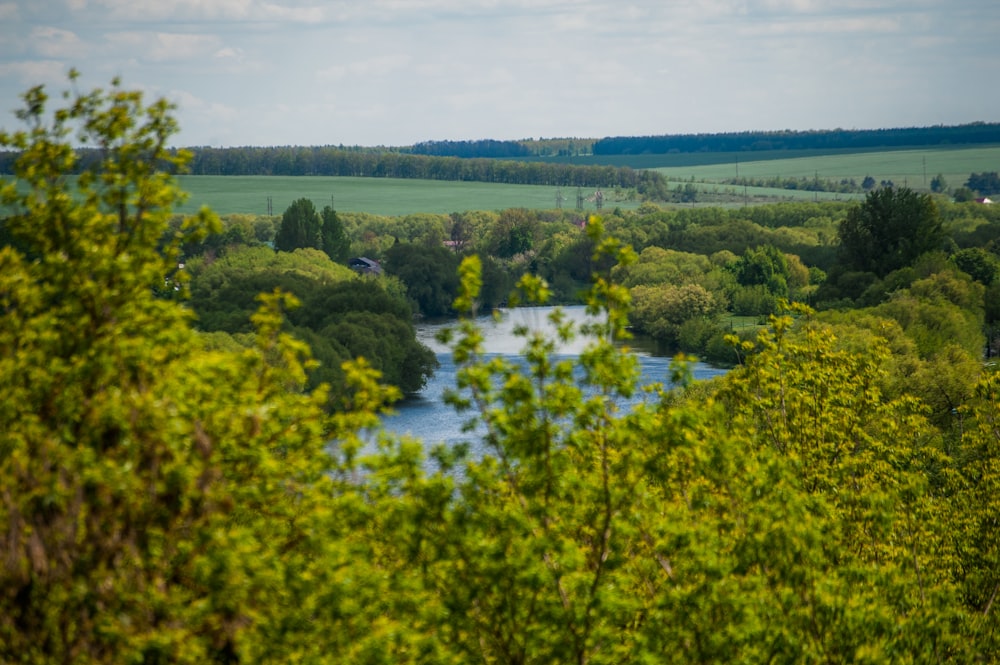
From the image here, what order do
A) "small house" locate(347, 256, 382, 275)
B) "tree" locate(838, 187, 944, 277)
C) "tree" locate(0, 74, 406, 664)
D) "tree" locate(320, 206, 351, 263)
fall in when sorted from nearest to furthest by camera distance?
"tree" locate(0, 74, 406, 664), "tree" locate(838, 187, 944, 277), "small house" locate(347, 256, 382, 275), "tree" locate(320, 206, 351, 263)

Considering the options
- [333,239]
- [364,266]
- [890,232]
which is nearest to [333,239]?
[333,239]

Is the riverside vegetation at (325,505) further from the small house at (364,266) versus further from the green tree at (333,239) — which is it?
the green tree at (333,239)

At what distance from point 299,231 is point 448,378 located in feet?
234

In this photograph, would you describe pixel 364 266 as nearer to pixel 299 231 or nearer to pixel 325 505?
pixel 299 231

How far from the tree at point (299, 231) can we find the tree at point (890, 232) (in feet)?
241

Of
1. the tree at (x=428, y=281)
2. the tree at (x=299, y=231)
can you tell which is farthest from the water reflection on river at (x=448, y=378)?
the tree at (x=299, y=231)

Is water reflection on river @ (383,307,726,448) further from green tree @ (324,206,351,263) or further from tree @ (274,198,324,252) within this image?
tree @ (274,198,324,252)

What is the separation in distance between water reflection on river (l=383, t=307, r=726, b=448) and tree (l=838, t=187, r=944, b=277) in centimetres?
2477

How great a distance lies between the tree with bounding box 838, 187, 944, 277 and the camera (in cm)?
12150

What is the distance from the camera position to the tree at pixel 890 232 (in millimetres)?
121500

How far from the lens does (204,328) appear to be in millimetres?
96625

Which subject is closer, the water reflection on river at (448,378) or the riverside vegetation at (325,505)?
the riverside vegetation at (325,505)

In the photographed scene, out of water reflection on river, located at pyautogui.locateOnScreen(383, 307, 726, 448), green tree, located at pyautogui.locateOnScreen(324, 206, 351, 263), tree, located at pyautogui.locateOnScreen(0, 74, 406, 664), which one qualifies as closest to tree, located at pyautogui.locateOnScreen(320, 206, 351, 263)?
green tree, located at pyautogui.locateOnScreen(324, 206, 351, 263)

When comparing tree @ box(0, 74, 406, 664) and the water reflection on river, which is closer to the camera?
tree @ box(0, 74, 406, 664)
